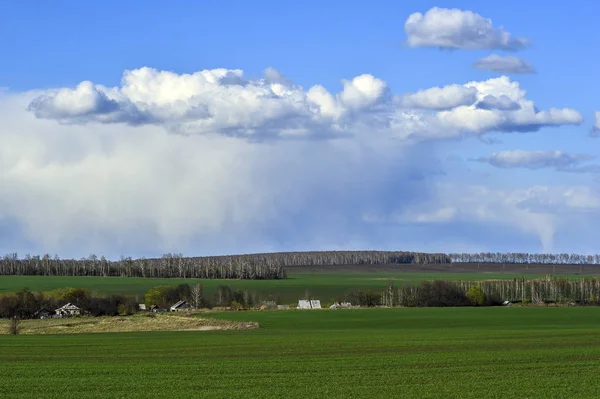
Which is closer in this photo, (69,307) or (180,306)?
(69,307)

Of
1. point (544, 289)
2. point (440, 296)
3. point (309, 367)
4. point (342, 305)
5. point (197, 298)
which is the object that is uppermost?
point (197, 298)

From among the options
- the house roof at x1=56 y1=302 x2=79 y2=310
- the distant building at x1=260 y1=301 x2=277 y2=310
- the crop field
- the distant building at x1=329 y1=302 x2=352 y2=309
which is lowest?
the distant building at x1=329 y1=302 x2=352 y2=309

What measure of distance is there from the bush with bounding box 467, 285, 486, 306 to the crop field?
8551cm

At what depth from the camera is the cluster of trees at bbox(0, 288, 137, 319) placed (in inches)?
4943

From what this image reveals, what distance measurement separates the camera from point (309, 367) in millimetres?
41781

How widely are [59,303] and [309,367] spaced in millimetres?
105361

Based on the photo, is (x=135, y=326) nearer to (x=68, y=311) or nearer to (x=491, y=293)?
(x=68, y=311)

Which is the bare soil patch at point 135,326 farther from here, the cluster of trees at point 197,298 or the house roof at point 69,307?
the cluster of trees at point 197,298

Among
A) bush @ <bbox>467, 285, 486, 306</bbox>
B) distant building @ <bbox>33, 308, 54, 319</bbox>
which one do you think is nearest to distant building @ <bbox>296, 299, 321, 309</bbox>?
bush @ <bbox>467, 285, 486, 306</bbox>

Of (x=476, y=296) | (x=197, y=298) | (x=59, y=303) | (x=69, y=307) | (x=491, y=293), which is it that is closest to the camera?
(x=69, y=307)

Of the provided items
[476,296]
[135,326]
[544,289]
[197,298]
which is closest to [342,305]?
[476,296]

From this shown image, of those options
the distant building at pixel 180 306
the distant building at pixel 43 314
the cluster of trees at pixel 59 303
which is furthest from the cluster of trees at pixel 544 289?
the distant building at pixel 43 314

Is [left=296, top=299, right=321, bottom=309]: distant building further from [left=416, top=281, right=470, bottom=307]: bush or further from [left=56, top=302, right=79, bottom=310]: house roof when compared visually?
[left=56, top=302, right=79, bottom=310]: house roof

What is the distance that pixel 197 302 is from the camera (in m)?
152
